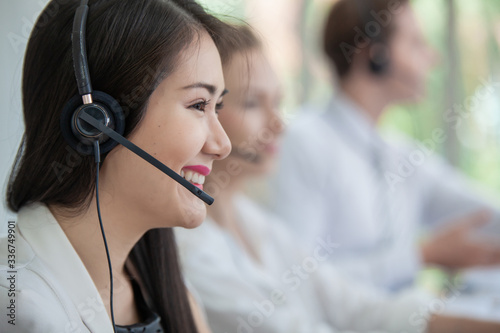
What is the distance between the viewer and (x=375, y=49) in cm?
177

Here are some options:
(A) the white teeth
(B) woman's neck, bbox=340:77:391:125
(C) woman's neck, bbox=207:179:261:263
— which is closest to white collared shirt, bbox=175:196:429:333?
(C) woman's neck, bbox=207:179:261:263

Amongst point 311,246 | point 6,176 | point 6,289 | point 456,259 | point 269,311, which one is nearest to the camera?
point 6,289

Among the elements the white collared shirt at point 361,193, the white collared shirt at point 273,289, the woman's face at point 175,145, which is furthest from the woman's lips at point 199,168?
the white collared shirt at point 361,193

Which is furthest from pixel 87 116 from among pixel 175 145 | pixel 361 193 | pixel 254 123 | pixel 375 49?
pixel 375 49

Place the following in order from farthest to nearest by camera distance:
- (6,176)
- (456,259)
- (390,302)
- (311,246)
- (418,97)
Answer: (418,97), (456,259), (311,246), (390,302), (6,176)

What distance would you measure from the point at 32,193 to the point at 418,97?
5.15 ft

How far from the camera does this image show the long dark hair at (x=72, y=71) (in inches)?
22.5

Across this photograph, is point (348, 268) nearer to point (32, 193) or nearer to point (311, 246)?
point (311, 246)

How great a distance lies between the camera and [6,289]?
0.54 m

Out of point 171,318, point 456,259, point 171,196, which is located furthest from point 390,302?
point 171,196

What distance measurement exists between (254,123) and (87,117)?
67cm

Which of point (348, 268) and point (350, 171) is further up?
point (350, 171)

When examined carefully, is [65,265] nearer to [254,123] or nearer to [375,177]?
[254,123]

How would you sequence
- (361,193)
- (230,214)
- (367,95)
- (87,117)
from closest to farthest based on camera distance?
(87,117) < (230,214) < (361,193) < (367,95)
